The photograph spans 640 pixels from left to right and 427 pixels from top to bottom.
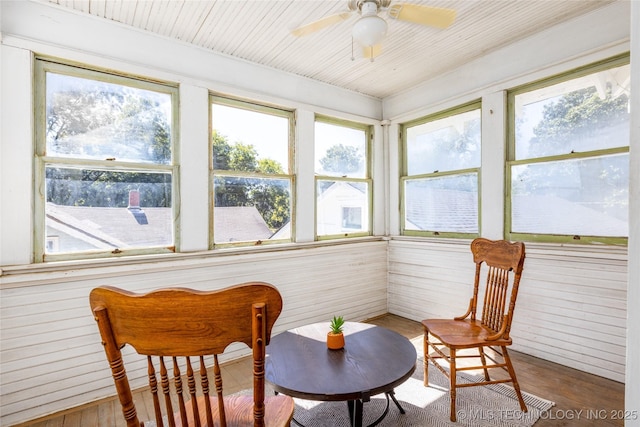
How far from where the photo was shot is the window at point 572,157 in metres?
2.51

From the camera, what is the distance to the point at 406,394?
7.73ft

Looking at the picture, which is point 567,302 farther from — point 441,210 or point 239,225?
point 239,225

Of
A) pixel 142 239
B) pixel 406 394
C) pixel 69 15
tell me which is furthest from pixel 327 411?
pixel 69 15

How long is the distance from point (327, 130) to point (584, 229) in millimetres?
2750

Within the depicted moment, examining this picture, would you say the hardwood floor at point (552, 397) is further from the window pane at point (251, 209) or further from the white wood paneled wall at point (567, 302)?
the window pane at point (251, 209)

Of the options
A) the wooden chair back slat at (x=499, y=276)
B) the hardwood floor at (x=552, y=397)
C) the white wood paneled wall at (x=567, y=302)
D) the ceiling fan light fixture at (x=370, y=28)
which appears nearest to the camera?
the ceiling fan light fixture at (x=370, y=28)

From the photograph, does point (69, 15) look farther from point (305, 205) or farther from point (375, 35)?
→ point (305, 205)

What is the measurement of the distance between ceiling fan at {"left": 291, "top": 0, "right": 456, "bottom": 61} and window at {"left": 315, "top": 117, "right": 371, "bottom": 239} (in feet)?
5.96

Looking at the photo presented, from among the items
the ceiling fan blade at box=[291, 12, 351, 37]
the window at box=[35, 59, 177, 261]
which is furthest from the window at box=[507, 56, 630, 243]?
the window at box=[35, 59, 177, 261]

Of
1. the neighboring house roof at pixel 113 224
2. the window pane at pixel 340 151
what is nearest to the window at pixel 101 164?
the neighboring house roof at pixel 113 224

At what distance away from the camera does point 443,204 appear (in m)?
3.77

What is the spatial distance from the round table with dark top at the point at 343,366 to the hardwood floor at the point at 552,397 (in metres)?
0.93

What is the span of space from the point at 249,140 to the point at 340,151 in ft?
4.09

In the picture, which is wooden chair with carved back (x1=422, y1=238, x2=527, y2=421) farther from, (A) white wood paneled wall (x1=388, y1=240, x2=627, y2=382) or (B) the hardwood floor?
(A) white wood paneled wall (x1=388, y1=240, x2=627, y2=382)
